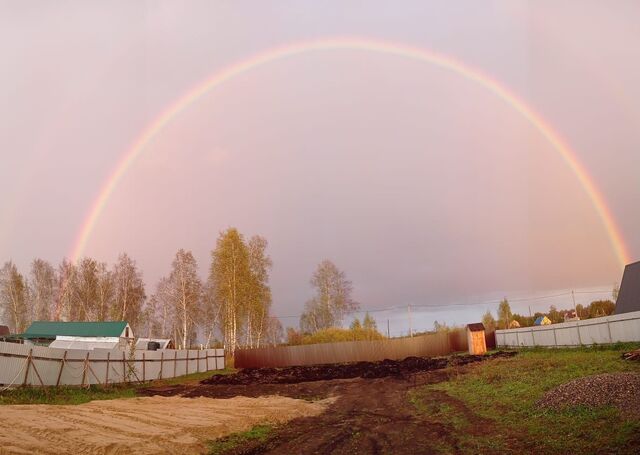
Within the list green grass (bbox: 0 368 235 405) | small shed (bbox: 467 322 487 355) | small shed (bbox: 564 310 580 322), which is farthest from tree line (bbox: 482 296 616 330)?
green grass (bbox: 0 368 235 405)

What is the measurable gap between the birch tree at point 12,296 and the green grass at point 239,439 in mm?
62597

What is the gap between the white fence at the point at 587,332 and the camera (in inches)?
1070

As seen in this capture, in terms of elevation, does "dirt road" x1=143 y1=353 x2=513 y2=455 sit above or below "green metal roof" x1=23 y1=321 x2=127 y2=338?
below

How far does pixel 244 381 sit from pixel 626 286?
31.2 m

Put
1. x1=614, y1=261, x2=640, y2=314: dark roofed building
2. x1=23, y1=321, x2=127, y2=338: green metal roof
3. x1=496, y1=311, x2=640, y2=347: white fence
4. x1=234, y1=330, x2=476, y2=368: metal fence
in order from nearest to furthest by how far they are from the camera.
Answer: x1=496, y1=311, x2=640, y2=347: white fence → x1=614, y1=261, x2=640, y2=314: dark roofed building → x1=23, y1=321, x2=127, y2=338: green metal roof → x1=234, y1=330, x2=476, y2=368: metal fence

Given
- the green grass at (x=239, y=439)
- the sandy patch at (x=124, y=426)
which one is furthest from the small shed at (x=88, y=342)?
the green grass at (x=239, y=439)

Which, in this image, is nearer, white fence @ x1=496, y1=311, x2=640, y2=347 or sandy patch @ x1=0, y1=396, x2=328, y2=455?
sandy patch @ x1=0, y1=396, x2=328, y2=455

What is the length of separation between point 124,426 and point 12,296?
206 ft

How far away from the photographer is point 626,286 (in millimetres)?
38719

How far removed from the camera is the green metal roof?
153 ft

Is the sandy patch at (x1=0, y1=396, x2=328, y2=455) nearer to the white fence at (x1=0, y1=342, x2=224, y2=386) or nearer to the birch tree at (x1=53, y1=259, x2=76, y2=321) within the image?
the white fence at (x1=0, y1=342, x2=224, y2=386)

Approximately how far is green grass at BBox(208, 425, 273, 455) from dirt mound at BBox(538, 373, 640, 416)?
7284 millimetres

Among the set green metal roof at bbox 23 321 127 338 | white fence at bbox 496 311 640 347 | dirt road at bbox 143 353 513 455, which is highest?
green metal roof at bbox 23 321 127 338

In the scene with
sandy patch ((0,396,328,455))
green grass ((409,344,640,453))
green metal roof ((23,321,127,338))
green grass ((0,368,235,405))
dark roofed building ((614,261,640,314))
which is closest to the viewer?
green grass ((409,344,640,453))
